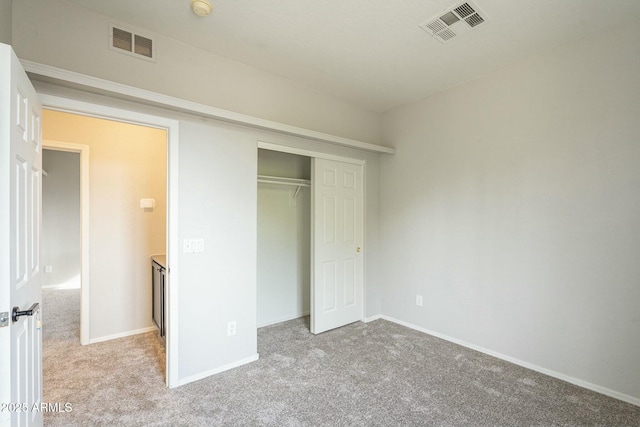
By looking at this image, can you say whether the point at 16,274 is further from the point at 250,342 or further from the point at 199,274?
the point at 250,342

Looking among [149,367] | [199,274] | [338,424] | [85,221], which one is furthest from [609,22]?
[85,221]

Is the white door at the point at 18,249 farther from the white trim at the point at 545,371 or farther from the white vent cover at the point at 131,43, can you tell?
the white trim at the point at 545,371

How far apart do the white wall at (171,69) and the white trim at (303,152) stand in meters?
0.28

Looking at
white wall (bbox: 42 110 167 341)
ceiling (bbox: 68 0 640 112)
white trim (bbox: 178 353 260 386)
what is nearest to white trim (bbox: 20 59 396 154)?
ceiling (bbox: 68 0 640 112)

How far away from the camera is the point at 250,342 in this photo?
2834 millimetres

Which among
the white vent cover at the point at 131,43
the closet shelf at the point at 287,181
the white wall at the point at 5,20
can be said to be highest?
the white vent cover at the point at 131,43

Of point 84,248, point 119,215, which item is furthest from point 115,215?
point 84,248

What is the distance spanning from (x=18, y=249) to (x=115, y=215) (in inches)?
87.3

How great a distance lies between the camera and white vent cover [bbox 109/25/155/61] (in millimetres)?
2180

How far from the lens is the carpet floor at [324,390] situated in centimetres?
203

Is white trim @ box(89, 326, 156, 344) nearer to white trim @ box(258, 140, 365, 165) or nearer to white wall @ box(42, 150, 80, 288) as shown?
white trim @ box(258, 140, 365, 165)

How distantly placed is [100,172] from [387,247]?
3.57 metres

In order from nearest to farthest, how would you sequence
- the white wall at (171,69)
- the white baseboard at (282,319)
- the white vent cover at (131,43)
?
the white wall at (171,69) < the white vent cover at (131,43) < the white baseboard at (282,319)

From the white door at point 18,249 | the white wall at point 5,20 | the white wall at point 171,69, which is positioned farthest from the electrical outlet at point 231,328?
the white wall at point 5,20
